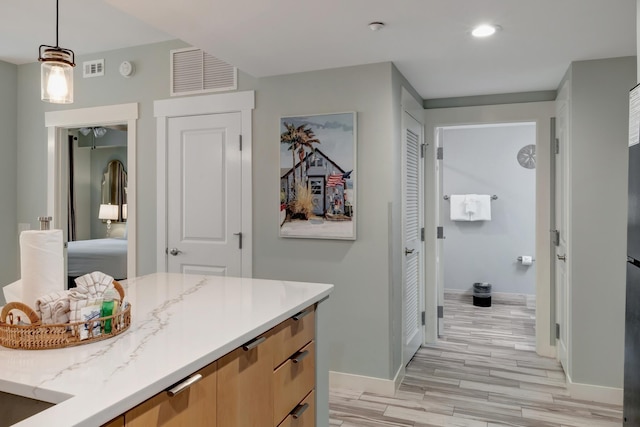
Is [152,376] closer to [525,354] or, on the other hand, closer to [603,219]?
[603,219]

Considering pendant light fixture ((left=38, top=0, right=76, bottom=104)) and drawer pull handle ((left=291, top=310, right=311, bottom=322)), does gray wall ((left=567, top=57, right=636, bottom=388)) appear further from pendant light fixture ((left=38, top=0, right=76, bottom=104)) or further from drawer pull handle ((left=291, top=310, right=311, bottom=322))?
pendant light fixture ((left=38, top=0, right=76, bottom=104))

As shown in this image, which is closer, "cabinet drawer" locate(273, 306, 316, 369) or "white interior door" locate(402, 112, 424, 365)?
"cabinet drawer" locate(273, 306, 316, 369)

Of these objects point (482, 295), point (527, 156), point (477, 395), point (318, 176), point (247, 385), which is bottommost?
point (477, 395)

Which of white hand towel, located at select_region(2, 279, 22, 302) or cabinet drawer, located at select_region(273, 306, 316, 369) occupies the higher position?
white hand towel, located at select_region(2, 279, 22, 302)

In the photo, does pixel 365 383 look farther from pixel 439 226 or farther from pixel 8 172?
pixel 8 172

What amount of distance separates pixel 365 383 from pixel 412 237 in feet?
4.07

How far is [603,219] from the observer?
2998 mm

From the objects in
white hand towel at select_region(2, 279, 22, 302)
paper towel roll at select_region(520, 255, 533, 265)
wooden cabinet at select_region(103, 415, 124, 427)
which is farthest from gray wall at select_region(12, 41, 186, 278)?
paper towel roll at select_region(520, 255, 533, 265)

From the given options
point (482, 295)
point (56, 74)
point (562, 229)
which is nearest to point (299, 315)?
point (56, 74)

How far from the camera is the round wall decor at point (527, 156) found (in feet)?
19.5

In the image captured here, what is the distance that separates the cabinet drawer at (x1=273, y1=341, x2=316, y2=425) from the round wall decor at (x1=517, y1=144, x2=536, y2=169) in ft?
16.2

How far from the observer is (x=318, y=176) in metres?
3.25

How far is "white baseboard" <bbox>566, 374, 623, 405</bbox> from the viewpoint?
118 inches

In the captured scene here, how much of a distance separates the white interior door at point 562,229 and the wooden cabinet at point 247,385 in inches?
97.8
